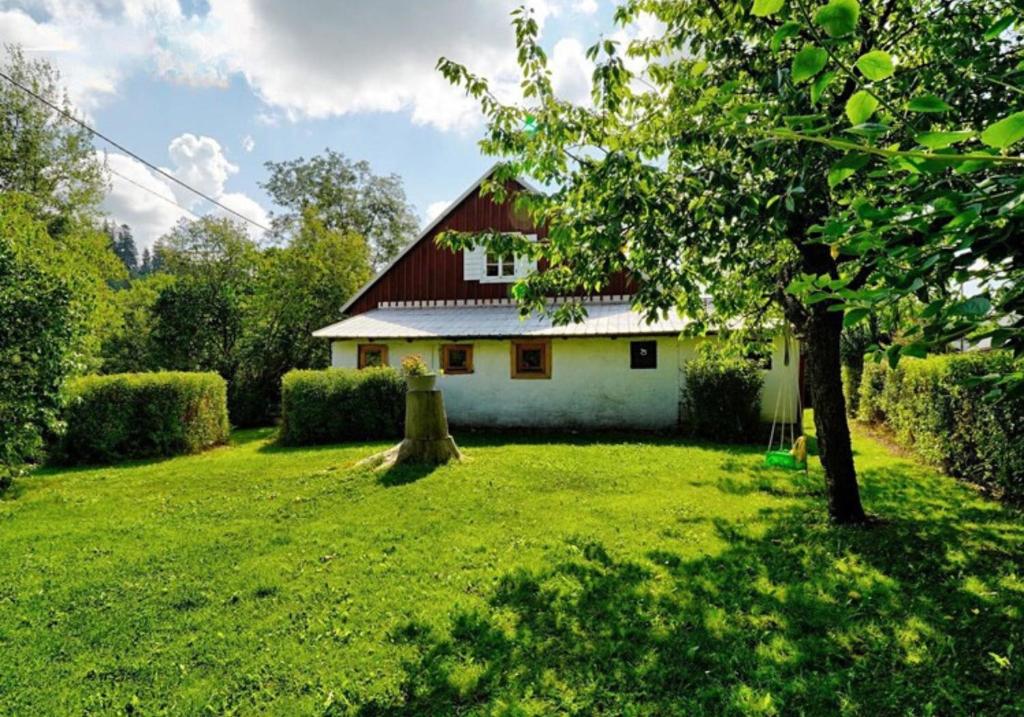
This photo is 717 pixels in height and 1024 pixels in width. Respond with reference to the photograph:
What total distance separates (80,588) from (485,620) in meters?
3.67

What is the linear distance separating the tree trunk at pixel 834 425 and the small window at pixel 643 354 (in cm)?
788

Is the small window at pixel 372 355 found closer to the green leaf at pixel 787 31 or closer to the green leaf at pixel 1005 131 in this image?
the green leaf at pixel 787 31

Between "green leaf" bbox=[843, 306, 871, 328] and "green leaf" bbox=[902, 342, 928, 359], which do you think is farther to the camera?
"green leaf" bbox=[843, 306, 871, 328]

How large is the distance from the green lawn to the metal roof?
6460 mm

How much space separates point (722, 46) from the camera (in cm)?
503

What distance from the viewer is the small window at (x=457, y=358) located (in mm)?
15062

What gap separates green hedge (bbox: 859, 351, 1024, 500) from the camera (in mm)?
6652

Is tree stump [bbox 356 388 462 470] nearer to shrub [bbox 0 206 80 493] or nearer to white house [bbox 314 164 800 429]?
white house [bbox 314 164 800 429]

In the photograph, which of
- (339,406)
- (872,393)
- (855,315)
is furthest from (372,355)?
(855,315)

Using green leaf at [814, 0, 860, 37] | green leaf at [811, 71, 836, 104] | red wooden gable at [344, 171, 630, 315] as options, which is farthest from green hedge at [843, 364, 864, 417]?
green leaf at [814, 0, 860, 37]

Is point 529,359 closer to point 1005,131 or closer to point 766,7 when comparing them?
point 766,7

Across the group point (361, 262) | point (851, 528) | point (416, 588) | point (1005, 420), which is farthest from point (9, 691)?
point (361, 262)

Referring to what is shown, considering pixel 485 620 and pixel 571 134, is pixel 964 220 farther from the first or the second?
pixel 571 134

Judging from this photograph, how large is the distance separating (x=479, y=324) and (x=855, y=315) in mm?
13840
